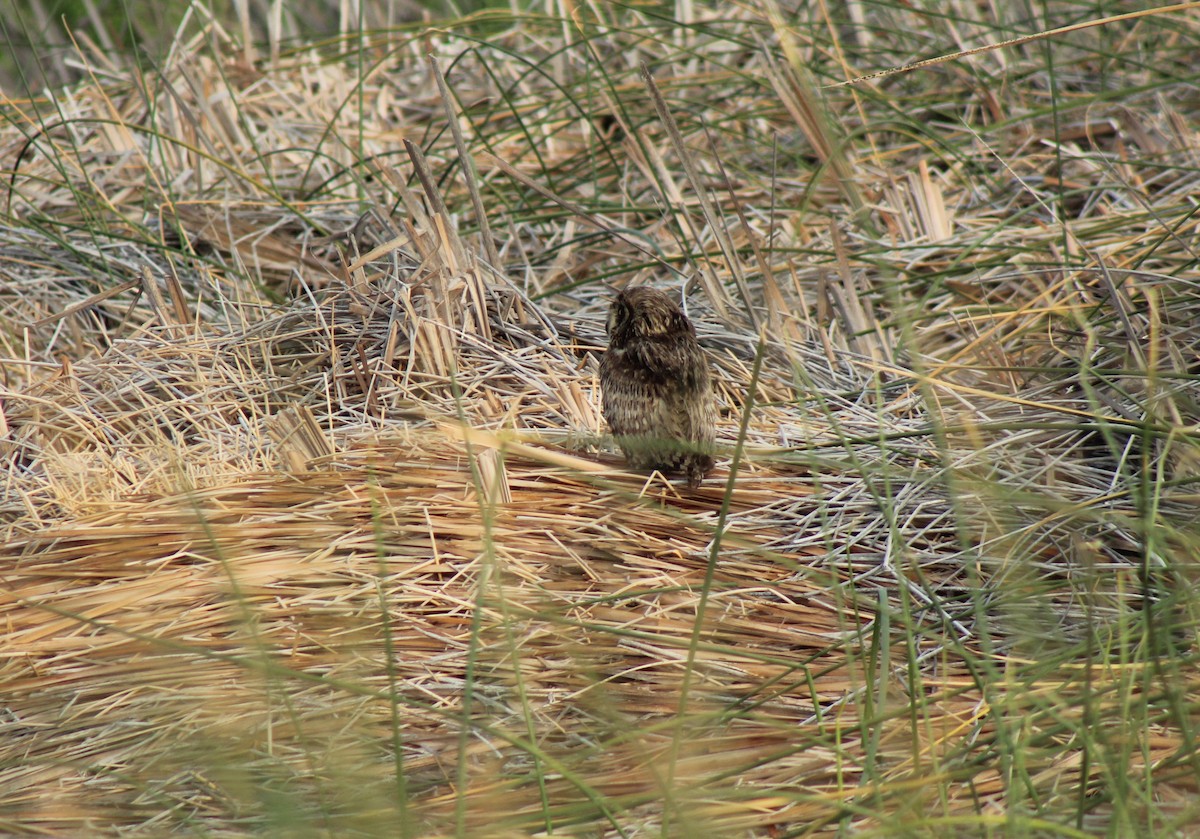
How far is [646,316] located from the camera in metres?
2.33

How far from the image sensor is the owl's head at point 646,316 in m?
2.33

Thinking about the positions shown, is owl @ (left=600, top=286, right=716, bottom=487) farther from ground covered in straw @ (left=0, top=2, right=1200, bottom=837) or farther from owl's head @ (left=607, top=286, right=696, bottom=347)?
ground covered in straw @ (left=0, top=2, right=1200, bottom=837)

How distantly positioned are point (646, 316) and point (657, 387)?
0.16 m

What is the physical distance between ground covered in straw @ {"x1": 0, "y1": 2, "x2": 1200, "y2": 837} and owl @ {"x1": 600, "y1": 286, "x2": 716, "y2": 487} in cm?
11

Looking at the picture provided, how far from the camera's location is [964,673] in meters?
1.95

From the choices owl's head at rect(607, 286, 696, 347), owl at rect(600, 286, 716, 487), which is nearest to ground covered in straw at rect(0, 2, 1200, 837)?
owl at rect(600, 286, 716, 487)

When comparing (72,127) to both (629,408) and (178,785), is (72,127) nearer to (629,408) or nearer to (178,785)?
(629,408)

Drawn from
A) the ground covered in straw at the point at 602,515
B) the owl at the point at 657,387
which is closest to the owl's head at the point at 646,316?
the owl at the point at 657,387

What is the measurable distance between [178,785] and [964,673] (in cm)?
130

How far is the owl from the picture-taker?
2.28 meters

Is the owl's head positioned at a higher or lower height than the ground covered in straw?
higher

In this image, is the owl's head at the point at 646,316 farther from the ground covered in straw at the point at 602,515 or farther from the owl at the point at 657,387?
the ground covered in straw at the point at 602,515

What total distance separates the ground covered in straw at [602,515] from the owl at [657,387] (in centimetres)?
11

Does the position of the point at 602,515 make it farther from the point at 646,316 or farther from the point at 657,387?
the point at 646,316
